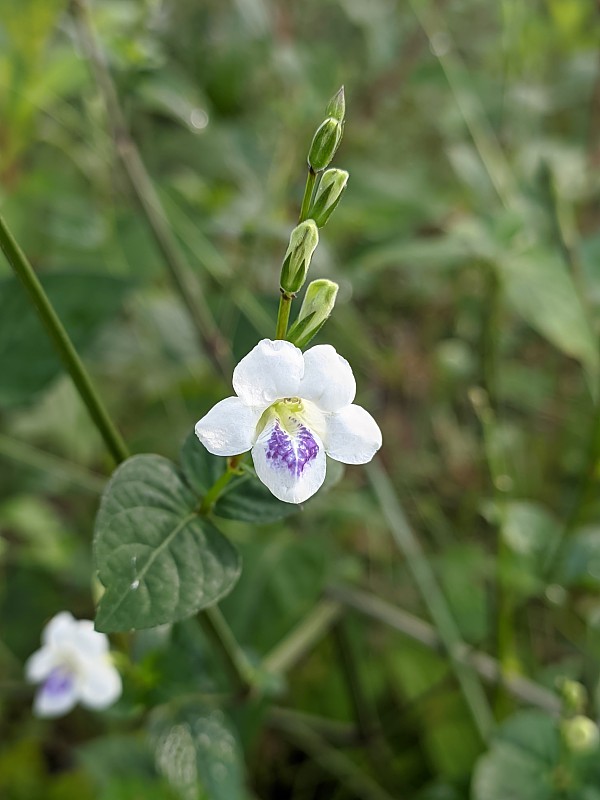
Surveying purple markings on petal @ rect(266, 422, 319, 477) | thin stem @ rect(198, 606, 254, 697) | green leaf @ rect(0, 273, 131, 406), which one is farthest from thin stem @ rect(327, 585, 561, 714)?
purple markings on petal @ rect(266, 422, 319, 477)

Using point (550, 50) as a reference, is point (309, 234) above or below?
above

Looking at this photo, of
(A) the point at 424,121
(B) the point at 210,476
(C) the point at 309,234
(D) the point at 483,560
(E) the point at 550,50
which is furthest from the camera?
(A) the point at 424,121

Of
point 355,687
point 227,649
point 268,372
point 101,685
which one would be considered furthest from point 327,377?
point 355,687

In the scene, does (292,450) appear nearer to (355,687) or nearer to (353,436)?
(353,436)

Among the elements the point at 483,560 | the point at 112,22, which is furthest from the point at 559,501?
the point at 112,22

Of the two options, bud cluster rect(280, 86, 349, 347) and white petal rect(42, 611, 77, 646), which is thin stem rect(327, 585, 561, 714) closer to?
white petal rect(42, 611, 77, 646)

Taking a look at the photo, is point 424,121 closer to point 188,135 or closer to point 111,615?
point 188,135

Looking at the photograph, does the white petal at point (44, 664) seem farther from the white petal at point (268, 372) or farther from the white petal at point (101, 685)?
the white petal at point (268, 372)
